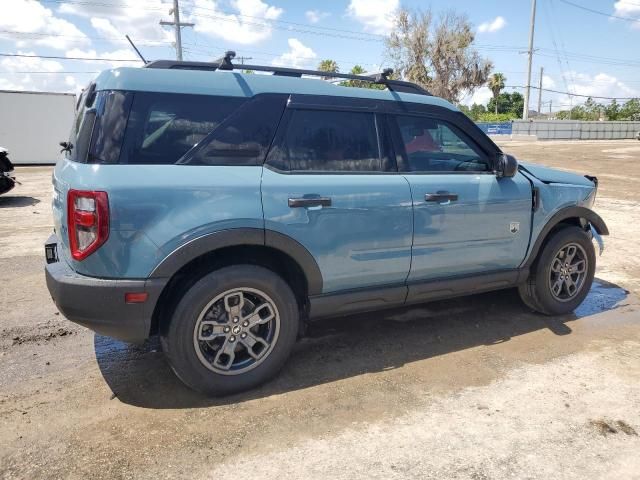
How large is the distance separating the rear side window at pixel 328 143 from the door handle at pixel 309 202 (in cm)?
22

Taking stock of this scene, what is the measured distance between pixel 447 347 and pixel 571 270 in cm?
151

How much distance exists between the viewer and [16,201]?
1170 centimetres

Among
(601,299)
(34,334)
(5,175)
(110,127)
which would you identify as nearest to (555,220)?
(601,299)

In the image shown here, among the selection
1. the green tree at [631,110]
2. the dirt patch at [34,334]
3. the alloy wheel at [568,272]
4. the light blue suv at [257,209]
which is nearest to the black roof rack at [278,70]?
the light blue suv at [257,209]

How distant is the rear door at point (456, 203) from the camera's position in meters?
3.70

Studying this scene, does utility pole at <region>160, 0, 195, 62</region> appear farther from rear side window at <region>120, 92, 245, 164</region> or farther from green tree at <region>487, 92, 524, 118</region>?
green tree at <region>487, 92, 524, 118</region>

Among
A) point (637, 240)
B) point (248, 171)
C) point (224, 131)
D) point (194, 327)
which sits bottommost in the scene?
point (637, 240)

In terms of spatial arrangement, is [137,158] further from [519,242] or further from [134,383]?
[519,242]

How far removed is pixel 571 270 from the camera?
463cm

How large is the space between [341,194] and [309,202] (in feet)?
0.81

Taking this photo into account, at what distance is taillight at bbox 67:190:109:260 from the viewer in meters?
2.73

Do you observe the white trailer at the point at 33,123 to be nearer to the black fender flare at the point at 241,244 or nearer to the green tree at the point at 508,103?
the black fender flare at the point at 241,244

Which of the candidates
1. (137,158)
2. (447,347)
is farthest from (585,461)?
(137,158)

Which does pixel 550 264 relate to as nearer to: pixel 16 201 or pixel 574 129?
pixel 16 201
